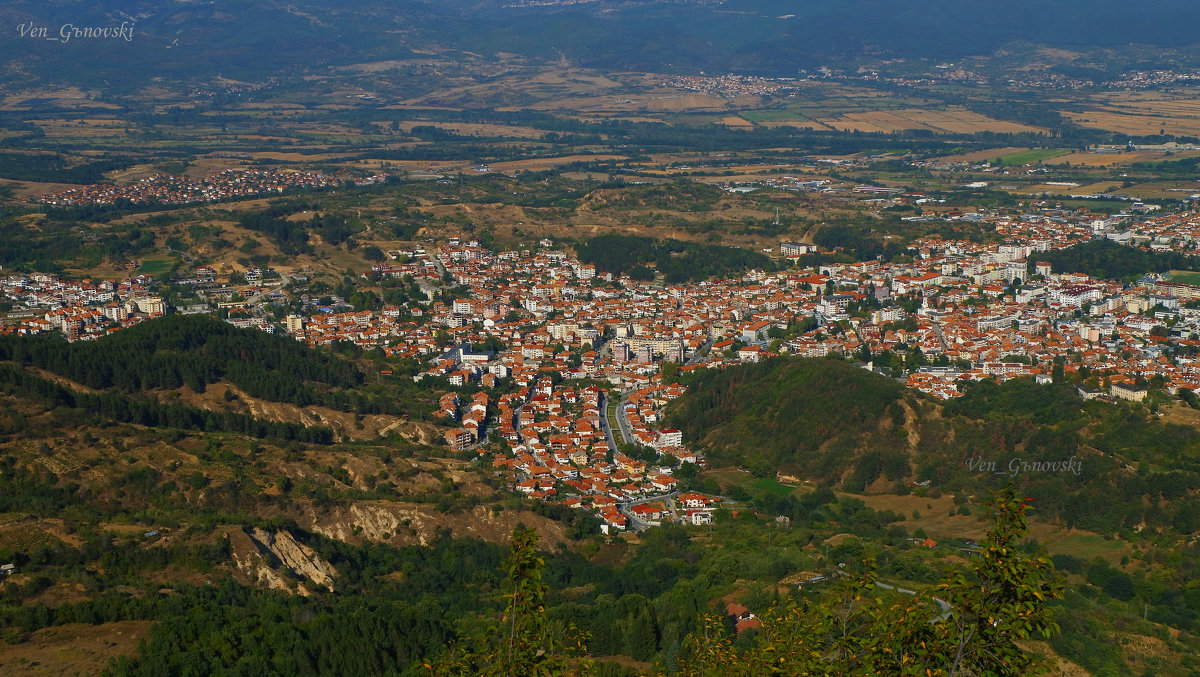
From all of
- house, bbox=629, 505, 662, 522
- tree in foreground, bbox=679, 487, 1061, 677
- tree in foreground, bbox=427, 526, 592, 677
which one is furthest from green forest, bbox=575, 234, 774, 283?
tree in foreground, bbox=427, 526, 592, 677

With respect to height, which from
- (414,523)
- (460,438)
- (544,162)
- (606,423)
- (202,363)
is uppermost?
(544,162)

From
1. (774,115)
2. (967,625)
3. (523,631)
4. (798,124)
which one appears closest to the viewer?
(967,625)

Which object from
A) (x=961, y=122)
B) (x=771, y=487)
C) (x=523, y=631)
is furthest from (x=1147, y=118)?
(x=523, y=631)

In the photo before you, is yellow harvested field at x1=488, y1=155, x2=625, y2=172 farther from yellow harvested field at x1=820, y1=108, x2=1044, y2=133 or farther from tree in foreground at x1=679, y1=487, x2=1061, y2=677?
tree in foreground at x1=679, y1=487, x2=1061, y2=677

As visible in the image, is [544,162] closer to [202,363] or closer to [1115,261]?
[1115,261]

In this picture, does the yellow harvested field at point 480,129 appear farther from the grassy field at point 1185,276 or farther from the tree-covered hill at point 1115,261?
the grassy field at point 1185,276

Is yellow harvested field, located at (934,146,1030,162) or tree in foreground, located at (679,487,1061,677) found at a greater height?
tree in foreground, located at (679,487,1061,677)

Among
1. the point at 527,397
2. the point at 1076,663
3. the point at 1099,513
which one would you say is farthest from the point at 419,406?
the point at 1076,663
